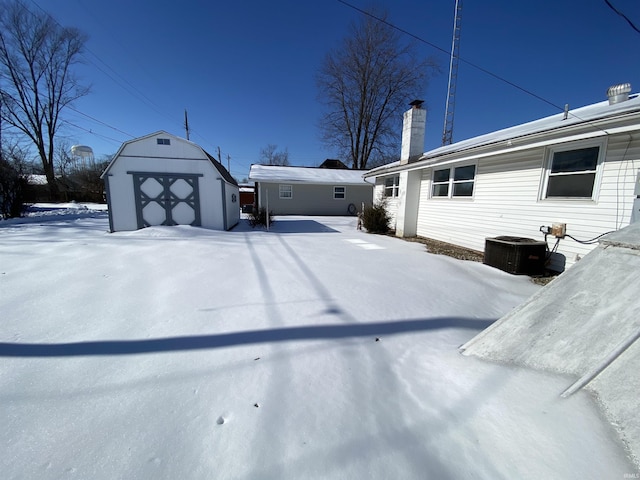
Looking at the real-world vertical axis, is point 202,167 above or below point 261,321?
above

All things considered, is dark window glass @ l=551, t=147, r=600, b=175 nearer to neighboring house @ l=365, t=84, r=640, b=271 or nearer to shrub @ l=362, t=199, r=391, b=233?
neighboring house @ l=365, t=84, r=640, b=271

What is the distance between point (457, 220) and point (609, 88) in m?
4.07

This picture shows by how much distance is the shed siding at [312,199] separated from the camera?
1753 cm

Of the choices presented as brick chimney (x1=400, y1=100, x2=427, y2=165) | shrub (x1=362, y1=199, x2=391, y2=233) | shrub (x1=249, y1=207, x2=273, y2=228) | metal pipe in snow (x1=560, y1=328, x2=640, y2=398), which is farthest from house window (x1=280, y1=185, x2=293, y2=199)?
metal pipe in snow (x1=560, y1=328, x2=640, y2=398)

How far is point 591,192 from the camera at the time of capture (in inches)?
187

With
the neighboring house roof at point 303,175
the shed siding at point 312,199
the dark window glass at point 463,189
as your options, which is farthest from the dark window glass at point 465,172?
the neighboring house roof at point 303,175

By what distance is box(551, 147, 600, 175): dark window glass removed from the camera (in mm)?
4684

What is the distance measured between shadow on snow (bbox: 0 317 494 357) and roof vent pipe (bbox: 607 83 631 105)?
241 inches

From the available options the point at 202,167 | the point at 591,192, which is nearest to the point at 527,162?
the point at 591,192

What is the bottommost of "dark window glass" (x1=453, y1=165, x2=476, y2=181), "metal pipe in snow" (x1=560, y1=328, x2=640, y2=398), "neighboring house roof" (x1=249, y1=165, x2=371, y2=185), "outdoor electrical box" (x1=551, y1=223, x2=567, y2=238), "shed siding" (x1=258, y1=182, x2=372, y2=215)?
"metal pipe in snow" (x1=560, y1=328, x2=640, y2=398)

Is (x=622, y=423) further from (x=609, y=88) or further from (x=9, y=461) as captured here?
(x=609, y=88)

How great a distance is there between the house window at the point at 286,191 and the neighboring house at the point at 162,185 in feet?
24.9

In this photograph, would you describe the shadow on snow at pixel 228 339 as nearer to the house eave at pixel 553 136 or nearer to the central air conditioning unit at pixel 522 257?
the central air conditioning unit at pixel 522 257

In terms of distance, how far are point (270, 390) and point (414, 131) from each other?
10128 millimetres
